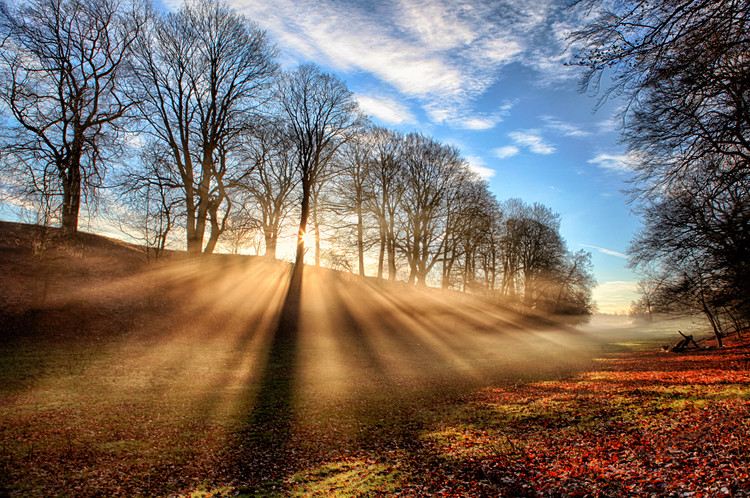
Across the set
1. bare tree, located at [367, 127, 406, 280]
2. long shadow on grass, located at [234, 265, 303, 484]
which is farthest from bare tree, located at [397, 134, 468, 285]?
long shadow on grass, located at [234, 265, 303, 484]

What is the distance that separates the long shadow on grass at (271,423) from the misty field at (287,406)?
0.19ft

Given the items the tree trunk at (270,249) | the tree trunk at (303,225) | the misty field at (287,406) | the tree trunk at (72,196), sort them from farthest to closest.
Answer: the tree trunk at (270,249), the tree trunk at (303,225), the tree trunk at (72,196), the misty field at (287,406)

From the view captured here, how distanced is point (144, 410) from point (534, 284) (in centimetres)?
4139

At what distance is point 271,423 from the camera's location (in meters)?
8.39

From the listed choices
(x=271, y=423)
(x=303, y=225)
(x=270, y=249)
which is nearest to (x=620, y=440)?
A: (x=271, y=423)

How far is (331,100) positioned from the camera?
24.0 m

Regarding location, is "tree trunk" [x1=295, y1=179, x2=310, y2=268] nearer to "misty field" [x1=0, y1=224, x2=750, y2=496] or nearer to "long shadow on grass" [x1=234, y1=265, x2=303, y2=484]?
"misty field" [x1=0, y1=224, x2=750, y2=496]

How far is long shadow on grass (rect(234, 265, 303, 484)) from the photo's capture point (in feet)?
20.5

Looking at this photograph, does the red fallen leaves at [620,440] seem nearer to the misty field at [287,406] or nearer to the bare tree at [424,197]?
the misty field at [287,406]

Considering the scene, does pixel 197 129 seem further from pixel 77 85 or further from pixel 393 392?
pixel 393 392

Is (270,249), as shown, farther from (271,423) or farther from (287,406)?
(271,423)

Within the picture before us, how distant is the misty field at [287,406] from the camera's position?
5391mm

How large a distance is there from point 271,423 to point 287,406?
129 cm

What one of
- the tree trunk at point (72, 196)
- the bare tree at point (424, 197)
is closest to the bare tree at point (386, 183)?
the bare tree at point (424, 197)
